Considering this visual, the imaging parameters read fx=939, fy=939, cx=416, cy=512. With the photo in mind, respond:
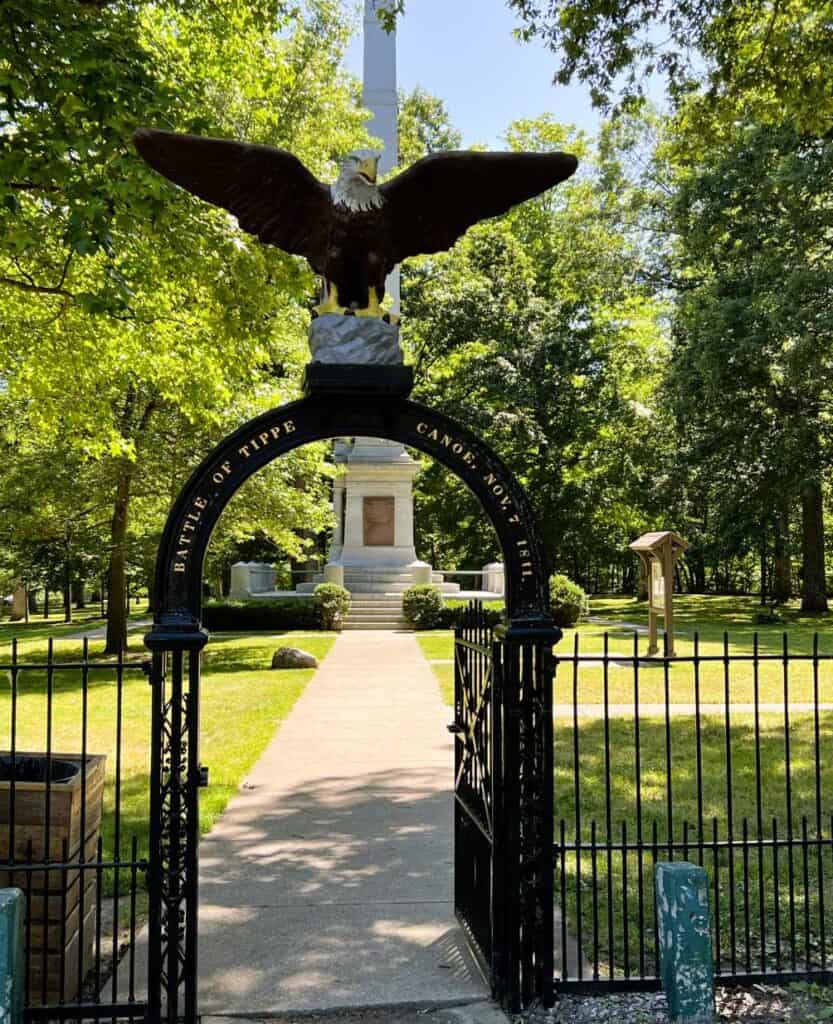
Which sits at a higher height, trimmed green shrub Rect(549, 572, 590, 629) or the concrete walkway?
trimmed green shrub Rect(549, 572, 590, 629)

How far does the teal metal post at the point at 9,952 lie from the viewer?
3.83m

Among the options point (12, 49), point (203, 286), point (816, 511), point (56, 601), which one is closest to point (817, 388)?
point (816, 511)

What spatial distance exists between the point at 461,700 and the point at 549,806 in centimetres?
125

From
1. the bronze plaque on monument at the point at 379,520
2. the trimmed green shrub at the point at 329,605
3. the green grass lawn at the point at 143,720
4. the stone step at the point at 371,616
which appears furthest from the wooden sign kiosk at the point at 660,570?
the bronze plaque on monument at the point at 379,520

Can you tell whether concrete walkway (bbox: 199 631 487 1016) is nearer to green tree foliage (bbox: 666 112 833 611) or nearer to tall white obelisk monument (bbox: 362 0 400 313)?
green tree foliage (bbox: 666 112 833 611)

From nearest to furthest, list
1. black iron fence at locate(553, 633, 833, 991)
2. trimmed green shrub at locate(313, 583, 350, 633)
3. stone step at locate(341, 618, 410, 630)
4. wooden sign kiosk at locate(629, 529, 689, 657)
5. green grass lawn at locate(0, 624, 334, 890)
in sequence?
1. black iron fence at locate(553, 633, 833, 991)
2. green grass lawn at locate(0, 624, 334, 890)
3. wooden sign kiosk at locate(629, 529, 689, 657)
4. trimmed green shrub at locate(313, 583, 350, 633)
5. stone step at locate(341, 618, 410, 630)

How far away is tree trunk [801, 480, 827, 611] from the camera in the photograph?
3088 cm

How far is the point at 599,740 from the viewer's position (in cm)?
1120

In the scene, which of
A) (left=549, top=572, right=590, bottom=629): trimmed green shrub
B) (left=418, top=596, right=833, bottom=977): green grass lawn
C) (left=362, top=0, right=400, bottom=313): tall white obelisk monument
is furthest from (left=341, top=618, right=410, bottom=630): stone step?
(left=362, top=0, right=400, bottom=313): tall white obelisk monument

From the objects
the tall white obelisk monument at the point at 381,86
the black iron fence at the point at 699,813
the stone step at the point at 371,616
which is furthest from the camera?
the tall white obelisk monument at the point at 381,86

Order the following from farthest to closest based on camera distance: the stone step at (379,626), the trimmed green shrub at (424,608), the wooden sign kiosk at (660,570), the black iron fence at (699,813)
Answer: the stone step at (379,626)
the trimmed green shrub at (424,608)
the wooden sign kiosk at (660,570)
the black iron fence at (699,813)

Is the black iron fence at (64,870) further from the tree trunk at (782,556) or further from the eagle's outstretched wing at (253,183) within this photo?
the tree trunk at (782,556)

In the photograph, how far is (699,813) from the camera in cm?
466

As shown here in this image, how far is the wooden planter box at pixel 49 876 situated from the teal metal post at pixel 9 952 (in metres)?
0.35
